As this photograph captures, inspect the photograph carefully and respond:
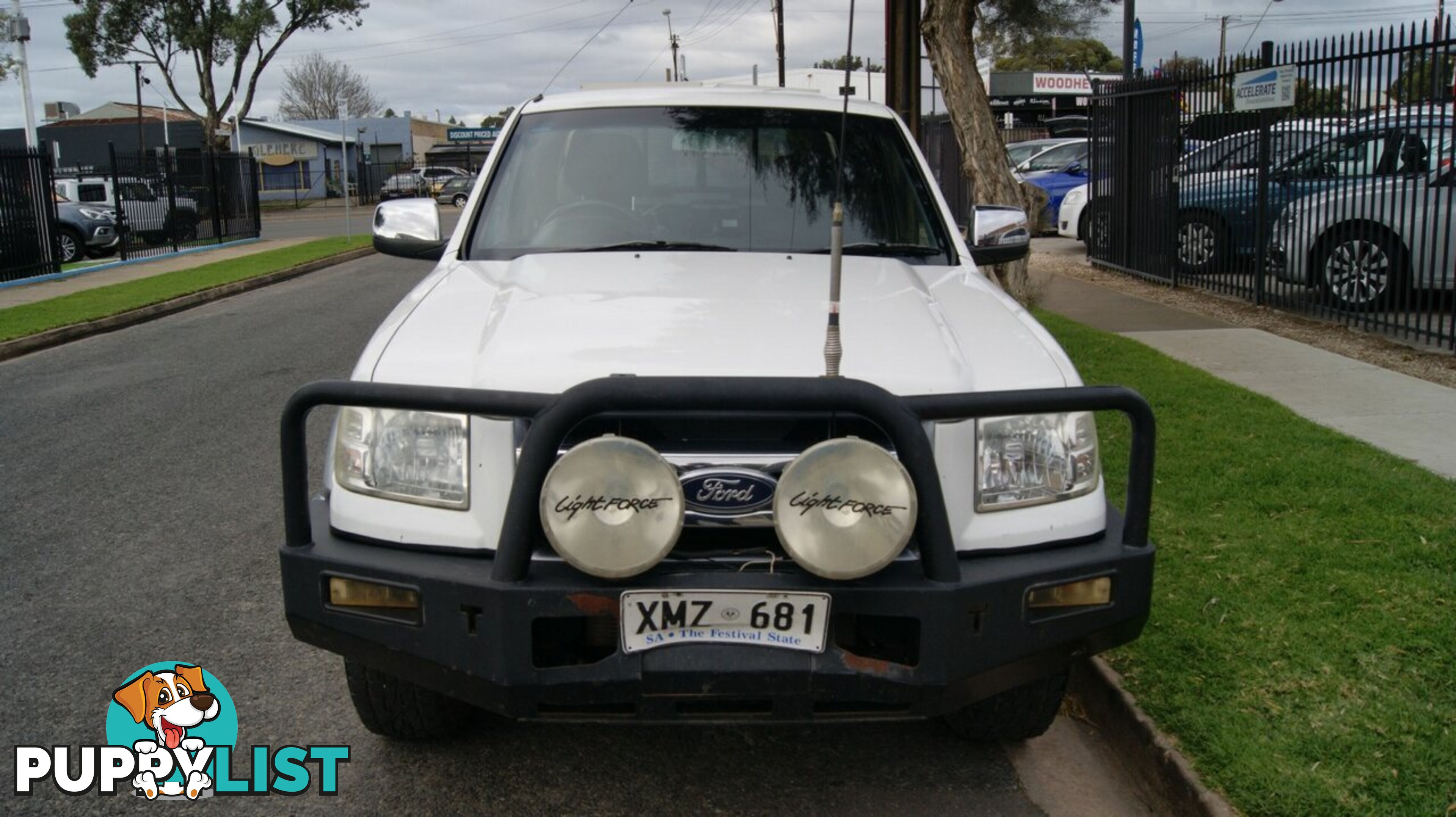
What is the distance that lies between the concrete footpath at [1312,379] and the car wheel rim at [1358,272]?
0.74 meters

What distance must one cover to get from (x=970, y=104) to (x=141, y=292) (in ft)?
36.9

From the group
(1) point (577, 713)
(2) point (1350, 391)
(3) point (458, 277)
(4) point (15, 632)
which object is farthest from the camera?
(2) point (1350, 391)

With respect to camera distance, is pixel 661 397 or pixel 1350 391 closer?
pixel 661 397

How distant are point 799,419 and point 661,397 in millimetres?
388

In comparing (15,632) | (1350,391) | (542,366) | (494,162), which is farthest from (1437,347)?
(15,632)

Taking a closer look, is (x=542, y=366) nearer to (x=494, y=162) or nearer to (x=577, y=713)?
(x=577, y=713)

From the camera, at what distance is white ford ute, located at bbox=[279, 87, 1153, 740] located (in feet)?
8.52

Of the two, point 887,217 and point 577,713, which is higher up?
point 887,217

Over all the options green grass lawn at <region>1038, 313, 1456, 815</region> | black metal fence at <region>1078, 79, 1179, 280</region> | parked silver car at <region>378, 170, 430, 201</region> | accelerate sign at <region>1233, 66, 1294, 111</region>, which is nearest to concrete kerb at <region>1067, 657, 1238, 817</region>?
green grass lawn at <region>1038, 313, 1456, 815</region>

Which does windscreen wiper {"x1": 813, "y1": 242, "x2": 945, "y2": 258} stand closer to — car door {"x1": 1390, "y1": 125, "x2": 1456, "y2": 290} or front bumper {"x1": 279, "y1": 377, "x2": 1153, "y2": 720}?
front bumper {"x1": 279, "y1": 377, "x2": 1153, "y2": 720}

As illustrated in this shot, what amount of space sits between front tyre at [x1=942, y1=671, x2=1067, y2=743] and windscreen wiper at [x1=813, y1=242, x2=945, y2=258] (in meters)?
1.58

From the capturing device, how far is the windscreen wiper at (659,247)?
4145 millimetres

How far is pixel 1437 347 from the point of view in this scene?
31.8 ft

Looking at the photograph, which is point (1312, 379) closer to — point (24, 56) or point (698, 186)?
point (698, 186)
